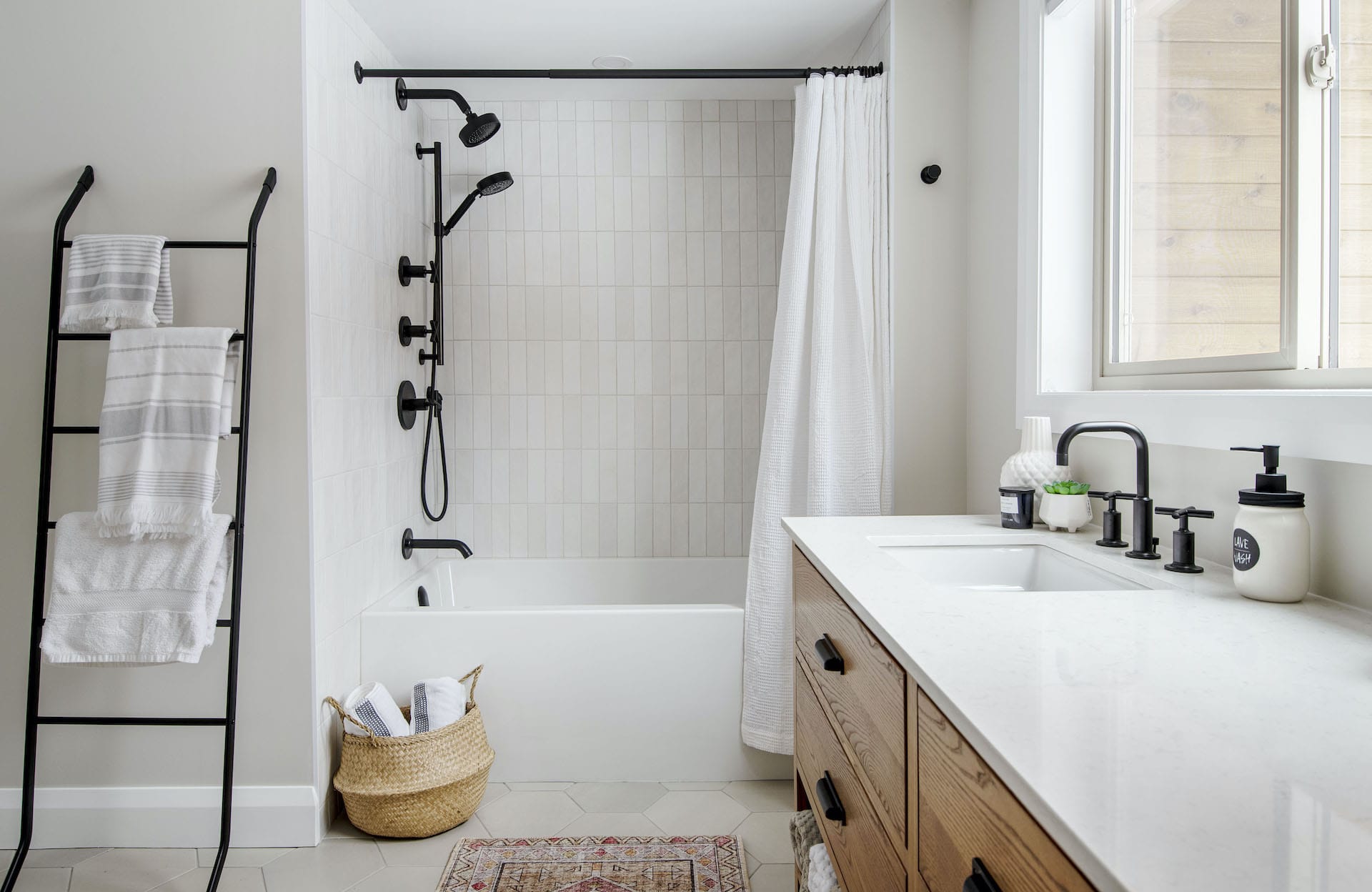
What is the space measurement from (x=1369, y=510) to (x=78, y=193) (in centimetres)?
259

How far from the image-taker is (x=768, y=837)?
2.23 meters

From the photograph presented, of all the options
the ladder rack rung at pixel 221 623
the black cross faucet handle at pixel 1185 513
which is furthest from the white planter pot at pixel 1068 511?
the ladder rack rung at pixel 221 623

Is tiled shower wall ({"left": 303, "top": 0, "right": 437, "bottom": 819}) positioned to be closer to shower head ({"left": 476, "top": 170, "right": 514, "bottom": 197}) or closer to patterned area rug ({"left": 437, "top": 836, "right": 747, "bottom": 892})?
shower head ({"left": 476, "top": 170, "right": 514, "bottom": 197})

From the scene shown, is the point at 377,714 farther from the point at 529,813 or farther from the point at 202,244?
the point at 202,244

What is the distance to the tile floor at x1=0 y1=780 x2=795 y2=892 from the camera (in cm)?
203

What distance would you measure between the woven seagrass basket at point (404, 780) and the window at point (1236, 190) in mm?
1855

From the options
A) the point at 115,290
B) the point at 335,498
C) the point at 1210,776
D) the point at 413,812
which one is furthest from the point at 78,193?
the point at 1210,776

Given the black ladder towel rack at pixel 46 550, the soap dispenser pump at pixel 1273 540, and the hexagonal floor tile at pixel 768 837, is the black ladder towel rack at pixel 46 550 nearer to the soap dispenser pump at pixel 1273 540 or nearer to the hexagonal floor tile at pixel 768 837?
the hexagonal floor tile at pixel 768 837

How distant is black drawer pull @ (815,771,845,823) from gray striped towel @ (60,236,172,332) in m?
1.74

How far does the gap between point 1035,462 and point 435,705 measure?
1652mm

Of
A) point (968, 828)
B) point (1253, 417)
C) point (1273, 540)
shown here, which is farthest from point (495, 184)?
point (968, 828)

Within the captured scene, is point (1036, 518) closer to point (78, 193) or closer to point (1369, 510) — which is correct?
point (1369, 510)

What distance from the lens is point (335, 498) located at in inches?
91.0

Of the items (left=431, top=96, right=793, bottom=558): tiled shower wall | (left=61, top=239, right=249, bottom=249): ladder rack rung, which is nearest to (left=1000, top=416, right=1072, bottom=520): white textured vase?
(left=431, top=96, right=793, bottom=558): tiled shower wall
